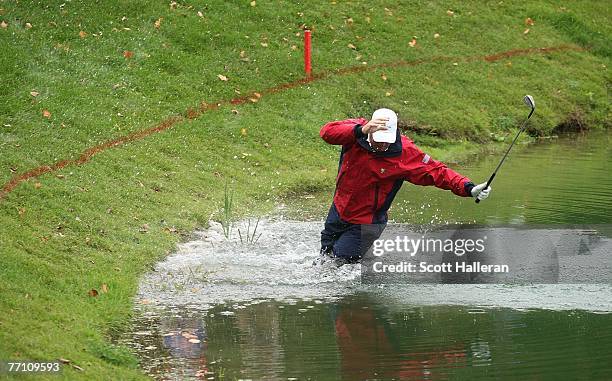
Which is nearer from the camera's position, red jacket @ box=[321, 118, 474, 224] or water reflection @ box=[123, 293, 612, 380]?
water reflection @ box=[123, 293, 612, 380]

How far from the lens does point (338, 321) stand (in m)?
11.1

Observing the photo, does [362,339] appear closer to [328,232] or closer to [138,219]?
[328,232]

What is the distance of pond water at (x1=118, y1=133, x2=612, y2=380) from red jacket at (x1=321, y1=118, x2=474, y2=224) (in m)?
0.80

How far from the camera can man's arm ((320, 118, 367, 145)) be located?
38.9 ft

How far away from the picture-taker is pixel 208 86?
22406mm

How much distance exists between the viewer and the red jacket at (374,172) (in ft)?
39.2

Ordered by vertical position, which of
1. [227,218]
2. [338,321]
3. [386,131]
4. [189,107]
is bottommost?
[338,321]

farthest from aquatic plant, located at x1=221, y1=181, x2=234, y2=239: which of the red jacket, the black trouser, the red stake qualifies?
the red stake

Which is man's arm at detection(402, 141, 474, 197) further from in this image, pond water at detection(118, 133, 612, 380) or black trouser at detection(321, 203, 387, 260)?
pond water at detection(118, 133, 612, 380)

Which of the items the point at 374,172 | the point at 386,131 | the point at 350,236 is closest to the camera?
the point at 386,131

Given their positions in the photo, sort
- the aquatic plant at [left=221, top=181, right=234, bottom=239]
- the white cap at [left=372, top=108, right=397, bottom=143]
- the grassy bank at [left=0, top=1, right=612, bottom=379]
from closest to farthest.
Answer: the grassy bank at [left=0, top=1, right=612, bottom=379] < the white cap at [left=372, top=108, right=397, bottom=143] < the aquatic plant at [left=221, top=181, right=234, bottom=239]

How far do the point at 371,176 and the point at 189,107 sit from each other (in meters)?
9.64

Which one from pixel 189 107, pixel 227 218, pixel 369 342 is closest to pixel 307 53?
pixel 189 107

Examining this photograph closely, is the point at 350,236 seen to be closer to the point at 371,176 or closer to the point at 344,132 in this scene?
the point at 371,176
